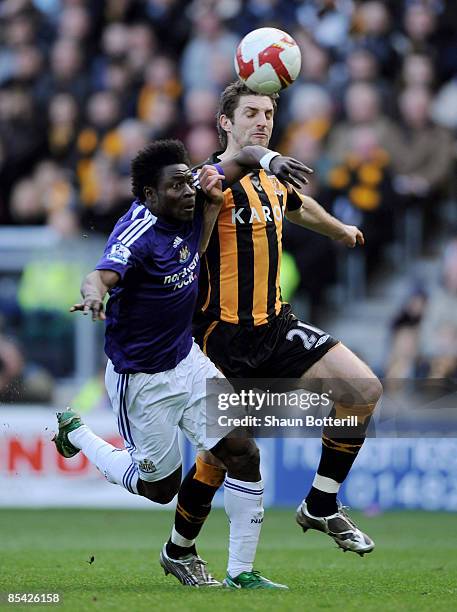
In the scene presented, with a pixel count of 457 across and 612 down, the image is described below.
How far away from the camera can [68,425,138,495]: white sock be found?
21.9ft

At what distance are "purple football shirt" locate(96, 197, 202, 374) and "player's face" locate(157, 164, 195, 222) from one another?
8 centimetres

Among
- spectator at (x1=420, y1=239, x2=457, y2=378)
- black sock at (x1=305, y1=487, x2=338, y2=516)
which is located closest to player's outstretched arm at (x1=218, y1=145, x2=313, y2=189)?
black sock at (x1=305, y1=487, x2=338, y2=516)

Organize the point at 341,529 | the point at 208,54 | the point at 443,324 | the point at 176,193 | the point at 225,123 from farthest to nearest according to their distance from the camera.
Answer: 1. the point at 208,54
2. the point at 443,324
3. the point at 225,123
4. the point at 341,529
5. the point at 176,193

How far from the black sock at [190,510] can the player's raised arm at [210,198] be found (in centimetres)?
129

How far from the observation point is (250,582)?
6.39 metres

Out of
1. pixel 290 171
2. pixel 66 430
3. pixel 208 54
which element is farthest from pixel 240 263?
pixel 208 54

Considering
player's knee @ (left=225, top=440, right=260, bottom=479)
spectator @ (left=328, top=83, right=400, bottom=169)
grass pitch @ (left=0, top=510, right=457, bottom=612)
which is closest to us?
grass pitch @ (left=0, top=510, right=457, bottom=612)

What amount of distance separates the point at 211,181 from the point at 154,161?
0.33 metres

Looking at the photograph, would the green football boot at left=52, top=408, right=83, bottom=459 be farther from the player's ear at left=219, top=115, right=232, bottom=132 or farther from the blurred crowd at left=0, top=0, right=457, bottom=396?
the blurred crowd at left=0, top=0, right=457, bottom=396

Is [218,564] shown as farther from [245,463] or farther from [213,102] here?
[213,102]

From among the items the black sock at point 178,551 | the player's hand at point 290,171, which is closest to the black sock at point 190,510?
the black sock at point 178,551

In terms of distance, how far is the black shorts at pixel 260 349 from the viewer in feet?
22.3

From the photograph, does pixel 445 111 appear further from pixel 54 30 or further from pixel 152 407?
pixel 152 407

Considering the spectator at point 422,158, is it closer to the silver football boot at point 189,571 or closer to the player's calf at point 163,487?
the silver football boot at point 189,571
